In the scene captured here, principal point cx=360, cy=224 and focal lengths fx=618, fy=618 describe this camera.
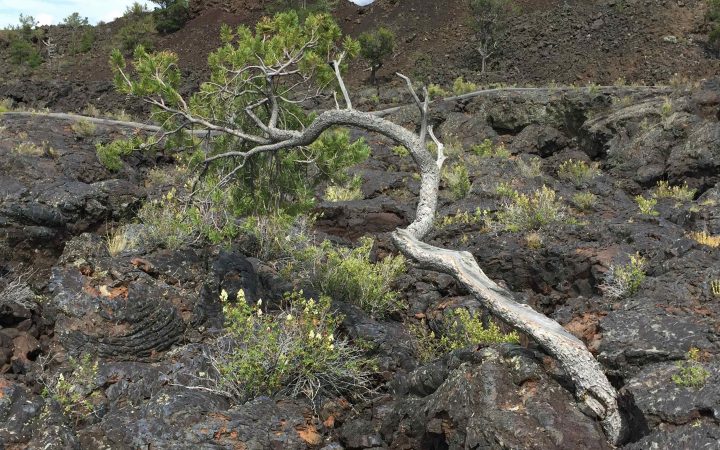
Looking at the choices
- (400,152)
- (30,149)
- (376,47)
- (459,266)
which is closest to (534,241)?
(459,266)

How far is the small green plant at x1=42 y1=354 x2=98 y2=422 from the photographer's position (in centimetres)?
618

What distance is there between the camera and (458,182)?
16359 mm

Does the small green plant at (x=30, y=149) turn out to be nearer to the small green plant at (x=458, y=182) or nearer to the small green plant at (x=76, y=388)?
the small green plant at (x=76, y=388)

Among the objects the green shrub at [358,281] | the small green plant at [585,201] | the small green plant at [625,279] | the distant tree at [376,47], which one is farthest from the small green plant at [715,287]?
the distant tree at [376,47]

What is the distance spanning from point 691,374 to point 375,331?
409 centimetres

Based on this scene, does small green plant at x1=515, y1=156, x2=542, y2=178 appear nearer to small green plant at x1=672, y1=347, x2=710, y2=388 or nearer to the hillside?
the hillside

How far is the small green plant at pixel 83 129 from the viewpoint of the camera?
66.9ft

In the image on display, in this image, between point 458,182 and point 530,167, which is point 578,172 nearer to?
point 530,167

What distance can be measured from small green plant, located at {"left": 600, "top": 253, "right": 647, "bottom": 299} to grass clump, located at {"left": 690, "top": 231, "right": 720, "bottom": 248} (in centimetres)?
112

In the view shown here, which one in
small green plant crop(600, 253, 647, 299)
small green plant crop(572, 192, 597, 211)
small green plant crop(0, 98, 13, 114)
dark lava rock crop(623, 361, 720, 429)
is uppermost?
small green plant crop(0, 98, 13, 114)

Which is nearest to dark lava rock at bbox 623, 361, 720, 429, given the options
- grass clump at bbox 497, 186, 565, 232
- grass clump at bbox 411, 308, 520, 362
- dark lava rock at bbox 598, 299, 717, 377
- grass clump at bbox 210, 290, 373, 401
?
dark lava rock at bbox 598, 299, 717, 377

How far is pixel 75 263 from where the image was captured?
8.23 meters

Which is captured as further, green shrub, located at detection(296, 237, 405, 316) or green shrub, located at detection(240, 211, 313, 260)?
green shrub, located at detection(240, 211, 313, 260)

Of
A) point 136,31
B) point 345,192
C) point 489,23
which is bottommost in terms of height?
point 345,192
